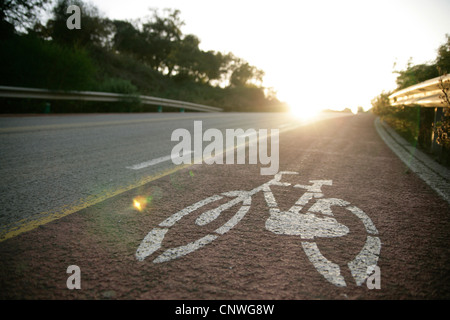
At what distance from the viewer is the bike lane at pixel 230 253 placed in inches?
60.9

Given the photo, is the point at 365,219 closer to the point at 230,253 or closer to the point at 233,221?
the point at 233,221

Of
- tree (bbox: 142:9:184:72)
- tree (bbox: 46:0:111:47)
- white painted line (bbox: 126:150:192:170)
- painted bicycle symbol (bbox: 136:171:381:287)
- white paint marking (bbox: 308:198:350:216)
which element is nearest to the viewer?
painted bicycle symbol (bbox: 136:171:381:287)

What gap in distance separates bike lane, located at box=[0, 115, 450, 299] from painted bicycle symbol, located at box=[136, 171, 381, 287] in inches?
0.8

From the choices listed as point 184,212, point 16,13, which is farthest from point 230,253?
point 16,13

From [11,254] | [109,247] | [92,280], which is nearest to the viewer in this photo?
[92,280]

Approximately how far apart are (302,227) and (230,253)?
28.5 inches

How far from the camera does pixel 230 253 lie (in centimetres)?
190

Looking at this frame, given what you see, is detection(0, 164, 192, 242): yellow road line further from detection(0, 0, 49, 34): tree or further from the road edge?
detection(0, 0, 49, 34): tree

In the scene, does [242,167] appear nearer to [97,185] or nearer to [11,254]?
[97,185]

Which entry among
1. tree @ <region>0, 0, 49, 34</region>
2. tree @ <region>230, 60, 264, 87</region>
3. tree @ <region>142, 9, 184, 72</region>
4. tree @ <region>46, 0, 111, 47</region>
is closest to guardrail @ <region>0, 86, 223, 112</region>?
tree @ <region>0, 0, 49, 34</region>

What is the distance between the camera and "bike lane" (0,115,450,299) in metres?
1.55

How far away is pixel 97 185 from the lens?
3.23 meters
